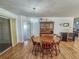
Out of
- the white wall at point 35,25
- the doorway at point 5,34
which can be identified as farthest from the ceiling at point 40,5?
the white wall at point 35,25

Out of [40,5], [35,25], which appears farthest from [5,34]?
[35,25]

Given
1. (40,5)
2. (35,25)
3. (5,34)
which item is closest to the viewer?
(40,5)

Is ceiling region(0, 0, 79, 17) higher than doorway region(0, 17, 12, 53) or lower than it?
higher

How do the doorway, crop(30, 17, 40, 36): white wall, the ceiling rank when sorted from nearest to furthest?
the ceiling
the doorway
crop(30, 17, 40, 36): white wall

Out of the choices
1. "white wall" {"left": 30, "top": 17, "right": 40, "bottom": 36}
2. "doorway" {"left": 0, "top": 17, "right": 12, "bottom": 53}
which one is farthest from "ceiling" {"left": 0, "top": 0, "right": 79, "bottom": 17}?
"white wall" {"left": 30, "top": 17, "right": 40, "bottom": 36}

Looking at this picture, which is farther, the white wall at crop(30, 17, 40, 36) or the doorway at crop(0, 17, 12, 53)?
the white wall at crop(30, 17, 40, 36)

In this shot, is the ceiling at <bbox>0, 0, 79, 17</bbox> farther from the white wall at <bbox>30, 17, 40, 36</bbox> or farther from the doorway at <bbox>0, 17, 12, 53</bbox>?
the white wall at <bbox>30, 17, 40, 36</bbox>

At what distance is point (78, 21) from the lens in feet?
43.9

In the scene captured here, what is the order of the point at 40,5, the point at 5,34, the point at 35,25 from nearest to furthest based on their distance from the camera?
the point at 40,5 → the point at 5,34 → the point at 35,25

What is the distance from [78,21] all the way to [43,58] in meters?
11.6

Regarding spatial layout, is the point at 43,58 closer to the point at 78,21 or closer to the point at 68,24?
the point at 68,24

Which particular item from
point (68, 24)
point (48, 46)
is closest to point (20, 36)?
point (48, 46)

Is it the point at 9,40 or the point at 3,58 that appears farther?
the point at 9,40

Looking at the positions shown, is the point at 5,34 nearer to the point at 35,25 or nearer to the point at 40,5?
the point at 40,5
